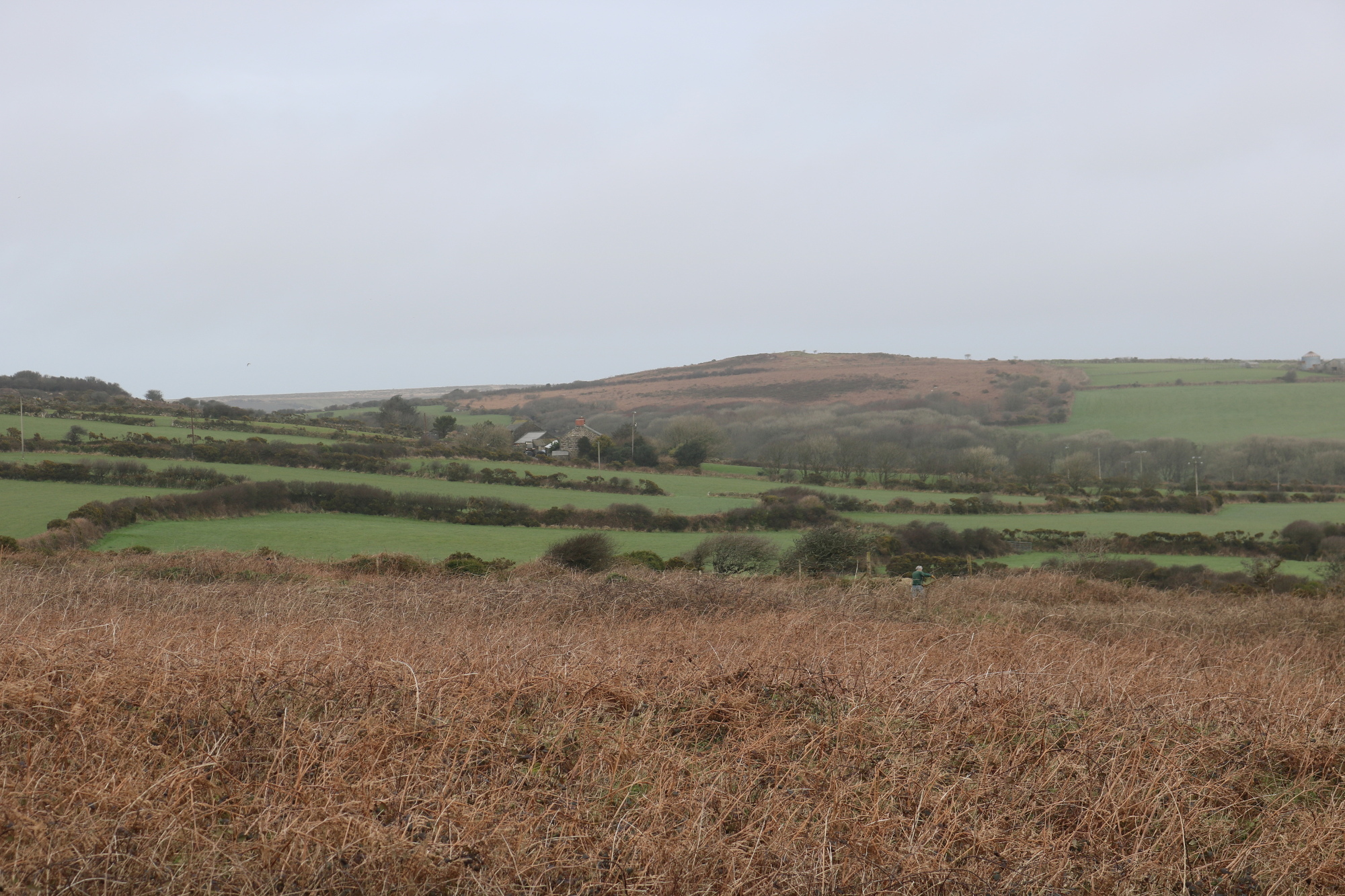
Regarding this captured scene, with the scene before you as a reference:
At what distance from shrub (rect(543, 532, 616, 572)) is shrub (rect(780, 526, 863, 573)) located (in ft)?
21.0

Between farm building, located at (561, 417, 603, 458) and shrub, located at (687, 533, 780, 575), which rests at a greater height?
farm building, located at (561, 417, 603, 458)

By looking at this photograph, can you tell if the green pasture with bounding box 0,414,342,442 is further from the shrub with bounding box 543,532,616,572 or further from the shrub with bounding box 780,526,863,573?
the shrub with bounding box 780,526,863,573

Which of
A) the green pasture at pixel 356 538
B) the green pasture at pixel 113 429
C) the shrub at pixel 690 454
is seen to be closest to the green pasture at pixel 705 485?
the shrub at pixel 690 454

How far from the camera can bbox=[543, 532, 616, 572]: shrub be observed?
81.5 feet

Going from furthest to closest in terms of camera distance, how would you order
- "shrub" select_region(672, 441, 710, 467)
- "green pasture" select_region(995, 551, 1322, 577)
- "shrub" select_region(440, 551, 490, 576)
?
"shrub" select_region(672, 441, 710, 467) < "green pasture" select_region(995, 551, 1322, 577) < "shrub" select_region(440, 551, 490, 576)

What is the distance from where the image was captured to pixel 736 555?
29.4 meters

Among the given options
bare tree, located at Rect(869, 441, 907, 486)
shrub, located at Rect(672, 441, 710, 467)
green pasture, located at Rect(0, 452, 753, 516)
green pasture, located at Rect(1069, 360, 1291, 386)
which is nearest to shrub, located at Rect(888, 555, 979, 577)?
green pasture, located at Rect(0, 452, 753, 516)

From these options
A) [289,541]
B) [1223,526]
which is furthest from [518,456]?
[1223,526]

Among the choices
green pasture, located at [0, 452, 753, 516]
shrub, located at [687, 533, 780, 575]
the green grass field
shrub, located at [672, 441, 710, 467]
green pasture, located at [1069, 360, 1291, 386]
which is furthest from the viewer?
green pasture, located at [1069, 360, 1291, 386]

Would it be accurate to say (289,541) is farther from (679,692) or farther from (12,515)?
(679,692)

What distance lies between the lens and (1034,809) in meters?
4.46

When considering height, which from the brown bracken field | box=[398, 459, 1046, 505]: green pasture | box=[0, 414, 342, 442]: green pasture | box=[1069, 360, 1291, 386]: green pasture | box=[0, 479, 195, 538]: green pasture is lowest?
box=[398, 459, 1046, 505]: green pasture

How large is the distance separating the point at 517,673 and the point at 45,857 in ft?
9.87

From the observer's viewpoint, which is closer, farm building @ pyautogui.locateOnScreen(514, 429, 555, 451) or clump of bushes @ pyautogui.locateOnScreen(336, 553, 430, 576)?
clump of bushes @ pyautogui.locateOnScreen(336, 553, 430, 576)
